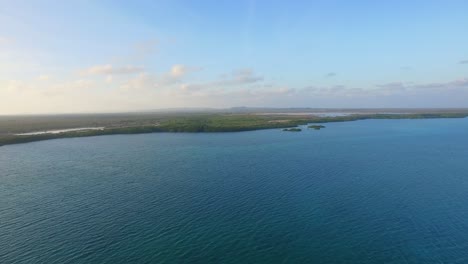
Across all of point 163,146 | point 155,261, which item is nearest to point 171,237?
point 155,261

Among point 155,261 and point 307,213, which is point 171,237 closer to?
point 155,261

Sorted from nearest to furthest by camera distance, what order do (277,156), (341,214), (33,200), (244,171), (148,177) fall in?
(341,214), (33,200), (148,177), (244,171), (277,156)

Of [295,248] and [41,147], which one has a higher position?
[41,147]

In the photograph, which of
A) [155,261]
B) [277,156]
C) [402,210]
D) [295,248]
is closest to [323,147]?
[277,156]

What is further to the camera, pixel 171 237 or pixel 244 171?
pixel 244 171

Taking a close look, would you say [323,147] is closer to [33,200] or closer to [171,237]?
[171,237]

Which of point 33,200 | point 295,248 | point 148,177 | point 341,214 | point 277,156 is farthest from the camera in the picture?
point 277,156
